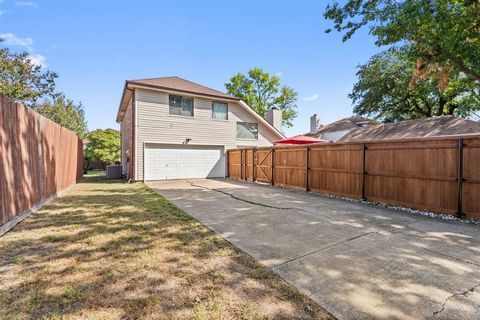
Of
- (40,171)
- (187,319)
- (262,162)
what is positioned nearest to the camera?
(187,319)

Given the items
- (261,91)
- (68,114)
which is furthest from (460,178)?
(68,114)

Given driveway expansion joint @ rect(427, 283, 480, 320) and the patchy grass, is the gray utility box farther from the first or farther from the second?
driveway expansion joint @ rect(427, 283, 480, 320)

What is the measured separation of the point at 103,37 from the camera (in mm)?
11680

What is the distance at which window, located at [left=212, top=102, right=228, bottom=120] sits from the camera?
15.8 m

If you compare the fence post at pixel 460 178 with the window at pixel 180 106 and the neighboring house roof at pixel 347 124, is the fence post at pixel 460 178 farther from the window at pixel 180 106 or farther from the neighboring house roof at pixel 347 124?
the neighboring house roof at pixel 347 124

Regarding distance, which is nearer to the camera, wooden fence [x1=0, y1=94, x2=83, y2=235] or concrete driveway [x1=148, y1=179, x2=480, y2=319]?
concrete driveway [x1=148, y1=179, x2=480, y2=319]

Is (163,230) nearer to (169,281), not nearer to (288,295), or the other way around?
(169,281)

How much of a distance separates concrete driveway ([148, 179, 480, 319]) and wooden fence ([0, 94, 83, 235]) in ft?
11.2

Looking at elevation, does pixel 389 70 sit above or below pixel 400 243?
above

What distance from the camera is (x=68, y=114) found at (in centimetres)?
3105

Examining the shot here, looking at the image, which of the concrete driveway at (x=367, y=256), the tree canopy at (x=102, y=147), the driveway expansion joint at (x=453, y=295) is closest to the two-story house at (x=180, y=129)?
the tree canopy at (x=102, y=147)

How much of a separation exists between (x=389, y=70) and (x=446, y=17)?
1428cm

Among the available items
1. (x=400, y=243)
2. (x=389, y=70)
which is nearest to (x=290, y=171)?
(x=400, y=243)

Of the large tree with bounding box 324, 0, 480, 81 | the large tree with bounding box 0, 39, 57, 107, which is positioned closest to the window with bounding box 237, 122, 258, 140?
the large tree with bounding box 324, 0, 480, 81
